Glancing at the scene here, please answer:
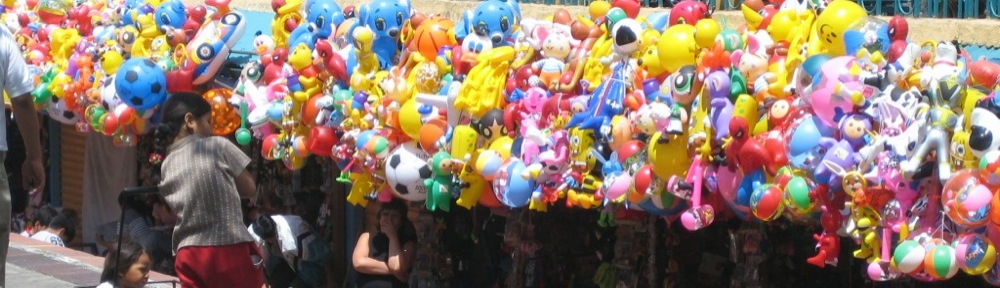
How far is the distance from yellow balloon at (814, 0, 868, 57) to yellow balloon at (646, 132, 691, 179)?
83 cm

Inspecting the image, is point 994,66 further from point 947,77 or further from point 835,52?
point 835,52

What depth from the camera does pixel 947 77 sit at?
19.7 feet

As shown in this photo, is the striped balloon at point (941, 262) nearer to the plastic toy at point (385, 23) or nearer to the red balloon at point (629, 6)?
the red balloon at point (629, 6)

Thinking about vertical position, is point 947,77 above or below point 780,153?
above

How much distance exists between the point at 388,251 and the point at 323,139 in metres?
0.73

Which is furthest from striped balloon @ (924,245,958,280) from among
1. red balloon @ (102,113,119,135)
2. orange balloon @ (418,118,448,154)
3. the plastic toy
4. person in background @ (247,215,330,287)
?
red balloon @ (102,113,119,135)

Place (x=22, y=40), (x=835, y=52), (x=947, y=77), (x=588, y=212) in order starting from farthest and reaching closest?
(x=22, y=40) < (x=588, y=212) < (x=835, y=52) < (x=947, y=77)

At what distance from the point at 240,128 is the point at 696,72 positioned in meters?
4.11

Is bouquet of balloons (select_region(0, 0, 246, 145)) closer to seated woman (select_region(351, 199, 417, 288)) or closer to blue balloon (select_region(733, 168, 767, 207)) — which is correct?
seated woman (select_region(351, 199, 417, 288))

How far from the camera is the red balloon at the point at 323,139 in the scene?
9.36 m

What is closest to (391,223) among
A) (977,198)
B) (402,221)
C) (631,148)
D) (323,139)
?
(402,221)

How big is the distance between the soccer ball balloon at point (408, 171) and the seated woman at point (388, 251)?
0.71 meters

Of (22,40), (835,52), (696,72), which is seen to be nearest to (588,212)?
(696,72)

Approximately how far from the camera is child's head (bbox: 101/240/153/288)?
24.1 feet
